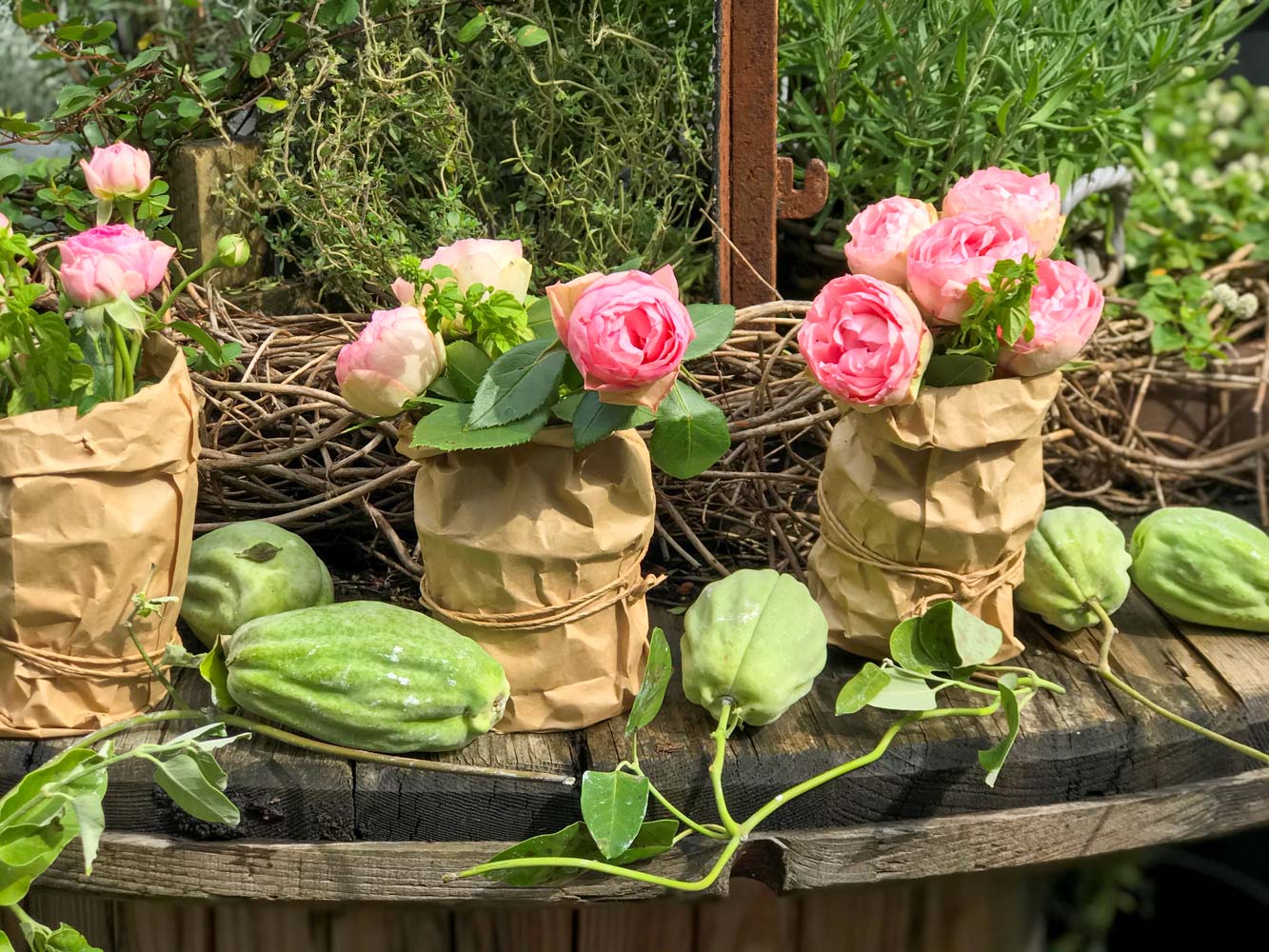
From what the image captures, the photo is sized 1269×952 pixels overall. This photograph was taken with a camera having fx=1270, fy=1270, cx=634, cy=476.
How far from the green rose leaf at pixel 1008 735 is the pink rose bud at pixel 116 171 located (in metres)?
0.65

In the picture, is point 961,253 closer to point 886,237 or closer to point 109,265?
point 886,237

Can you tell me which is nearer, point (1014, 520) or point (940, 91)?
point (1014, 520)

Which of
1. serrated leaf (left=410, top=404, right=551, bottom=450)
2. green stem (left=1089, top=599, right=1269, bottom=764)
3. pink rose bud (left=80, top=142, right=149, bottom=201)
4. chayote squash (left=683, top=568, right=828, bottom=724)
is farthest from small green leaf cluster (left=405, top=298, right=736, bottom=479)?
green stem (left=1089, top=599, right=1269, bottom=764)

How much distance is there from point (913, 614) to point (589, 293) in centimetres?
35

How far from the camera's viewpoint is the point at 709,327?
0.84m

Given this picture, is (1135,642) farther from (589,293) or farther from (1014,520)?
(589,293)

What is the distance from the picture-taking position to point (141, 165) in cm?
84

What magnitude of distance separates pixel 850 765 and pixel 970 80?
0.59 metres

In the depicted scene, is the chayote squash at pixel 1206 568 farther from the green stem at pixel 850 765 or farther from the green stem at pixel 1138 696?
the green stem at pixel 850 765

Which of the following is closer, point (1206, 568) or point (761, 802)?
point (761, 802)

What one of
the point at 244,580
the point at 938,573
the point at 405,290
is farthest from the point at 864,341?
the point at 244,580

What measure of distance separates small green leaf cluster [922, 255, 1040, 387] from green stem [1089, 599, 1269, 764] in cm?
22

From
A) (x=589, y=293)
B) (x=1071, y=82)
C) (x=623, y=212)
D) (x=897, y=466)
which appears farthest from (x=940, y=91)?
(x=589, y=293)

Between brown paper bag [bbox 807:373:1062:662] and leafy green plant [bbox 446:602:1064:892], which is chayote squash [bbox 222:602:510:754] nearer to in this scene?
leafy green plant [bbox 446:602:1064:892]
